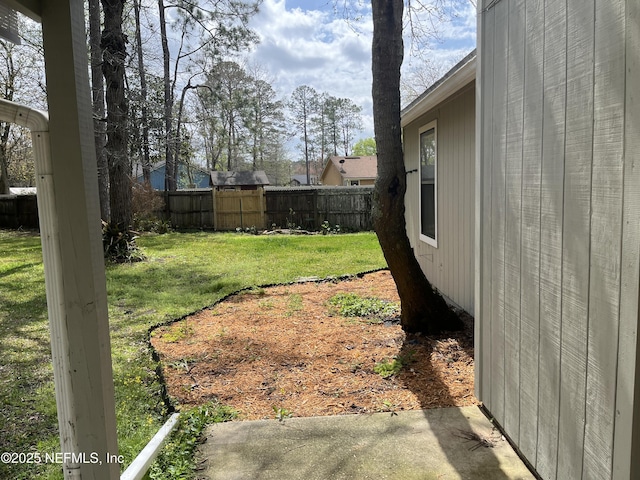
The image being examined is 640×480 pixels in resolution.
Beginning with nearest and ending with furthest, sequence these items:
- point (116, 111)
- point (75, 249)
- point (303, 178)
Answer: point (75, 249) → point (116, 111) → point (303, 178)

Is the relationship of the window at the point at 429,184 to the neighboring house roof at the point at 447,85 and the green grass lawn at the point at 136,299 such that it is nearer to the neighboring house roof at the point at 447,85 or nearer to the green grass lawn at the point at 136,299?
the neighboring house roof at the point at 447,85

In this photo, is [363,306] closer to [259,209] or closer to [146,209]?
[259,209]

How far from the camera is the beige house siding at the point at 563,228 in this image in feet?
4.60

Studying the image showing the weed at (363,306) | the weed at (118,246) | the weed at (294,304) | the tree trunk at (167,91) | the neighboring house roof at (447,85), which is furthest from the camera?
the tree trunk at (167,91)

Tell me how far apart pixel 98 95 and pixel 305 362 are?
9924 mm

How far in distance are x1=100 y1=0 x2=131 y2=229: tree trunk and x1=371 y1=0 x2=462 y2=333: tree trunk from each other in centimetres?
746

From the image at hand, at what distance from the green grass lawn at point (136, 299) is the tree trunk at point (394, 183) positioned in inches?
92.9

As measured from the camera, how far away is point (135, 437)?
263 centimetres

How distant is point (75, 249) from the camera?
1381mm

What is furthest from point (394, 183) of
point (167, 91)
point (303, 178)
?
point (303, 178)

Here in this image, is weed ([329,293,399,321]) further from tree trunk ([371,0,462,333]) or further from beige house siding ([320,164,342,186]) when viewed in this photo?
beige house siding ([320,164,342,186])

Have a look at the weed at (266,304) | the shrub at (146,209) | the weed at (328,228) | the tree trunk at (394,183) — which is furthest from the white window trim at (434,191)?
the shrub at (146,209)

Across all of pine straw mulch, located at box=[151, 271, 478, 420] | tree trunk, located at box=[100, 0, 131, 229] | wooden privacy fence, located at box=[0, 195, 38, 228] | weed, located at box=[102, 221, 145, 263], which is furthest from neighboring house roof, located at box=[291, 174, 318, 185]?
pine straw mulch, located at box=[151, 271, 478, 420]

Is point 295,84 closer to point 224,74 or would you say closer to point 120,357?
point 224,74
